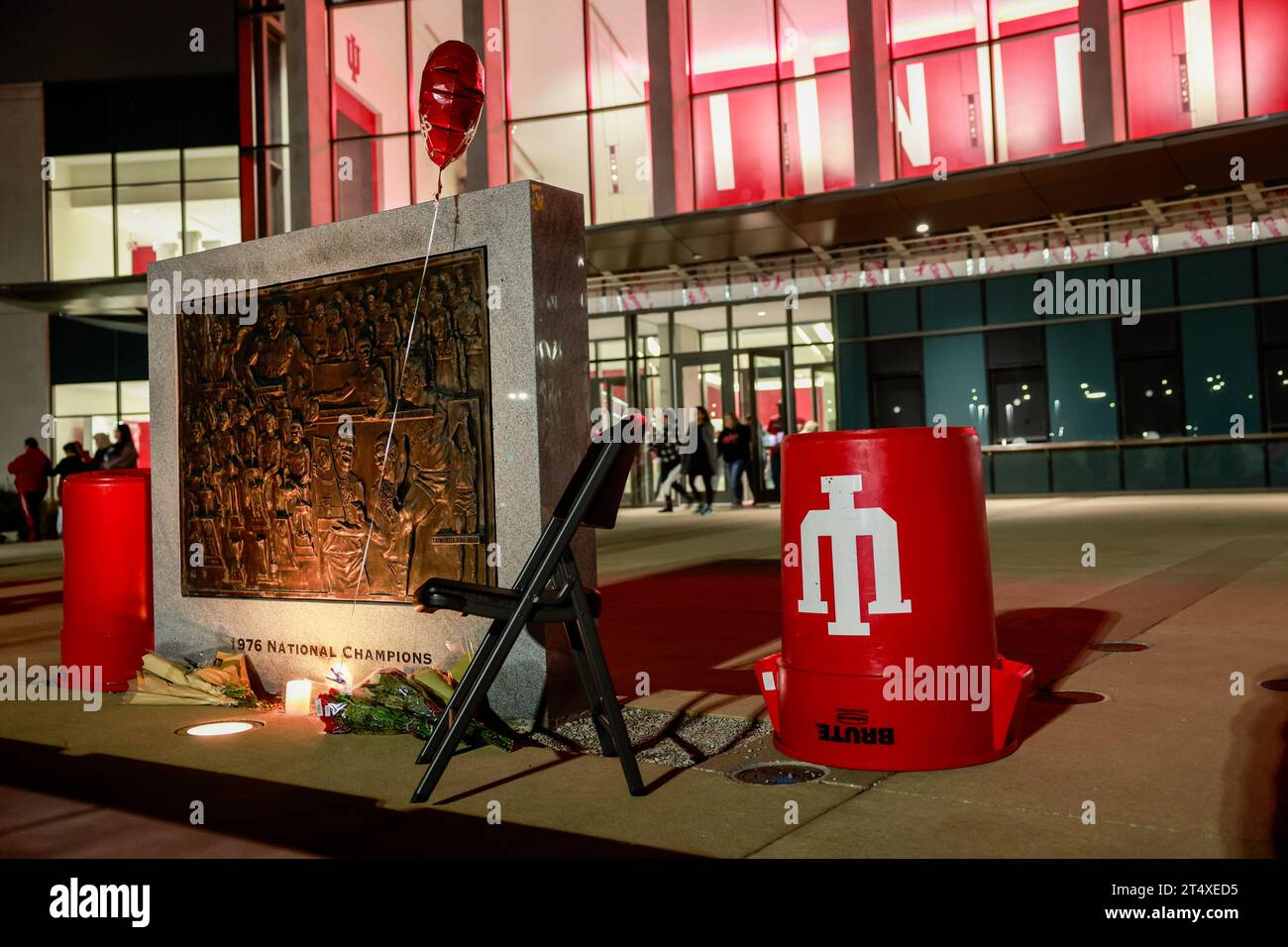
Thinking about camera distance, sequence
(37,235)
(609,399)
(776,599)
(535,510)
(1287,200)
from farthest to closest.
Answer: (37,235) → (609,399) → (1287,200) → (776,599) → (535,510)

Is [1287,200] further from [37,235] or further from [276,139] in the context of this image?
[37,235]

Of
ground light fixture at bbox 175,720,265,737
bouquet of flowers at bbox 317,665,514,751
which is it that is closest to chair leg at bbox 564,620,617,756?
bouquet of flowers at bbox 317,665,514,751

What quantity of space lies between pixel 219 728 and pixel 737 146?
1952cm

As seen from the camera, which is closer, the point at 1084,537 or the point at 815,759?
the point at 815,759

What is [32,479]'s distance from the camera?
1920 cm

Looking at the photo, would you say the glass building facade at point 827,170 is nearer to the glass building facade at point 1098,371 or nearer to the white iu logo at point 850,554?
the glass building facade at point 1098,371

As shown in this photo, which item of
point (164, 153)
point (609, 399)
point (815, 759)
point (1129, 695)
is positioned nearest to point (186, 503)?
point (815, 759)

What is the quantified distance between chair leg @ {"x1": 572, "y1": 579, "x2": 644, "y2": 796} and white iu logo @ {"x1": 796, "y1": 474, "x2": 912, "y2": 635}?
79 centimetres

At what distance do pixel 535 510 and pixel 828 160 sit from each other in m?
18.7

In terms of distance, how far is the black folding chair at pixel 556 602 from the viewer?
3.42 meters

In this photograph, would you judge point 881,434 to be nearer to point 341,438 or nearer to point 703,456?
point 341,438

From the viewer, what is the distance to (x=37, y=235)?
89.8 ft

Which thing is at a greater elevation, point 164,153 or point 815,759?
point 164,153

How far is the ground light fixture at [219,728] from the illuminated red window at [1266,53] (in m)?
20.1
